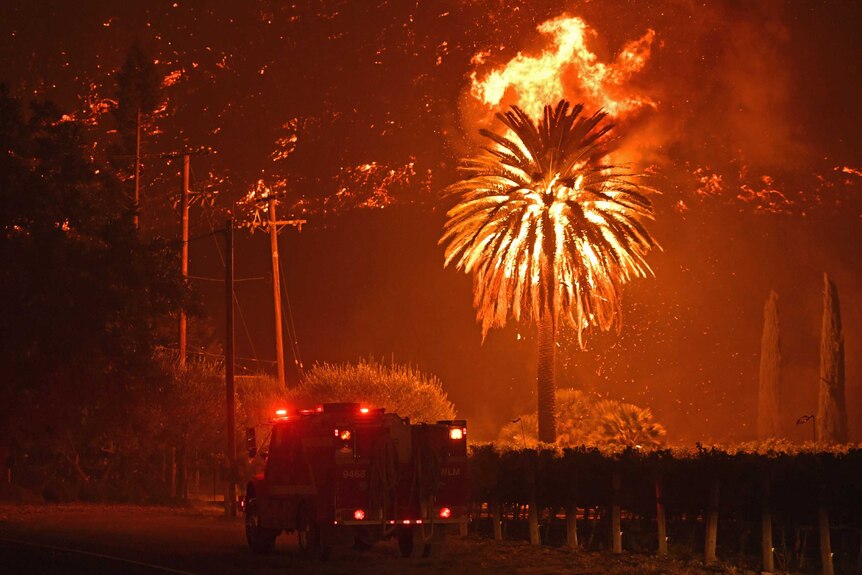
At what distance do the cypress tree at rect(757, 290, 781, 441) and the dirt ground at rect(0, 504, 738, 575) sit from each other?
162 feet

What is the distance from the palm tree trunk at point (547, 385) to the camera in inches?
2018

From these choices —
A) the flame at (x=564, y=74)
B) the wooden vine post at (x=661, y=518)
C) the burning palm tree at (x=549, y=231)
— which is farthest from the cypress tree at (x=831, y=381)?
the wooden vine post at (x=661, y=518)

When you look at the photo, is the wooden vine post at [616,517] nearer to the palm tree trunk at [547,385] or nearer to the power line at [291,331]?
the palm tree trunk at [547,385]

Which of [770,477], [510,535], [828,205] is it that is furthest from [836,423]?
[828,205]

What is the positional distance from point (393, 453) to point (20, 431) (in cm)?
2882

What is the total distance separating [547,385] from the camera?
5181 centimetres

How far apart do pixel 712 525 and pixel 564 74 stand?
85.4 meters

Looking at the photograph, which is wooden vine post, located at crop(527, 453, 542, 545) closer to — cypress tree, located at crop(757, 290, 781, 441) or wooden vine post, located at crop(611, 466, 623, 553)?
wooden vine post, located at crop(611, 466, 623, 553)

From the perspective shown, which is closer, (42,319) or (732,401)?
(42,319)

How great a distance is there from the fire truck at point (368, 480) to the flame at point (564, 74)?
2958 inches

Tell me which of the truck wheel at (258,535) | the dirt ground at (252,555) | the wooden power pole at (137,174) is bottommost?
the dirt ground at (252,555)

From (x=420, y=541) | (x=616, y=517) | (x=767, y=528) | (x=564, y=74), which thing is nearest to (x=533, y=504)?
(x=616, y=517)

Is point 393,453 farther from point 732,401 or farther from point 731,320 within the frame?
point 731,320

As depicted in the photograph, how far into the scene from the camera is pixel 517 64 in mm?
101438
